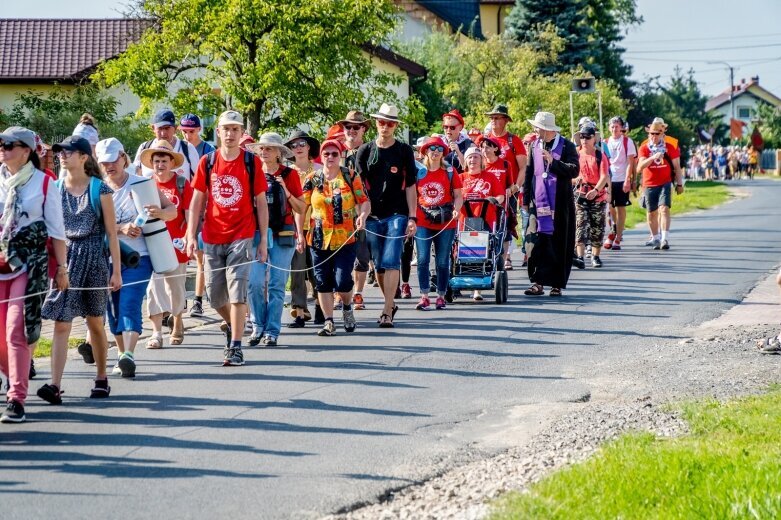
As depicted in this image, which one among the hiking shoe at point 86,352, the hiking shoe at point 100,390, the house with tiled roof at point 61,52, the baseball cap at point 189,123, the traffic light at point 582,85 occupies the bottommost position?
the hiking shoe at point 100,390

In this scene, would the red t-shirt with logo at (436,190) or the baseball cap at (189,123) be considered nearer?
the baseball cap at (189,123)

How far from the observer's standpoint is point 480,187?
15.8 m

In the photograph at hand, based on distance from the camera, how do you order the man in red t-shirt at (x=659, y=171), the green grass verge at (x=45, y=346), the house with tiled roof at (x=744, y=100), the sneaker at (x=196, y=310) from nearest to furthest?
1. the green grass verge at (x=45, y=346)
2. the sneaker at (x=196, y=310)
3. the man in red t-shirt at (x=659, y=171)
4. the house with tiled roof at (x=744, y=100)

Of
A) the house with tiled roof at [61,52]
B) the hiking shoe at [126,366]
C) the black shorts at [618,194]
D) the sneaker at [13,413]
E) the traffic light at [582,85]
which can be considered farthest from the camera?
the house with tiled roof at [61,52]

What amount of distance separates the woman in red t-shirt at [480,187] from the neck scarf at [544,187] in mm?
428

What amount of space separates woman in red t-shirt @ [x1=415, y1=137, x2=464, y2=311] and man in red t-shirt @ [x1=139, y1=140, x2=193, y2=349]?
3.14 metres

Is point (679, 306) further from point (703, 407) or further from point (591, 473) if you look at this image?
point (591, 473)

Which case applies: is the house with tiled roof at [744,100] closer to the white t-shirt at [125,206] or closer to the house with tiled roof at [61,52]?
the house with tiled roof at [61,52]

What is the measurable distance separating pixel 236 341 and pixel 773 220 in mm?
21821

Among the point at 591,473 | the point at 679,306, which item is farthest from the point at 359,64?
the point at 591,473

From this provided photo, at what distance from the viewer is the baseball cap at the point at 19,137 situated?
29.6ft

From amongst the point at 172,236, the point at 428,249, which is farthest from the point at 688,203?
the point at 172,236

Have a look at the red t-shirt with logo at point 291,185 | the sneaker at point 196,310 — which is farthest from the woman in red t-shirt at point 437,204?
the red t-shirt with logo at point 291,185

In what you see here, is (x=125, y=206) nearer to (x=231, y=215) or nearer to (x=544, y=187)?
(x=231, y=215)
